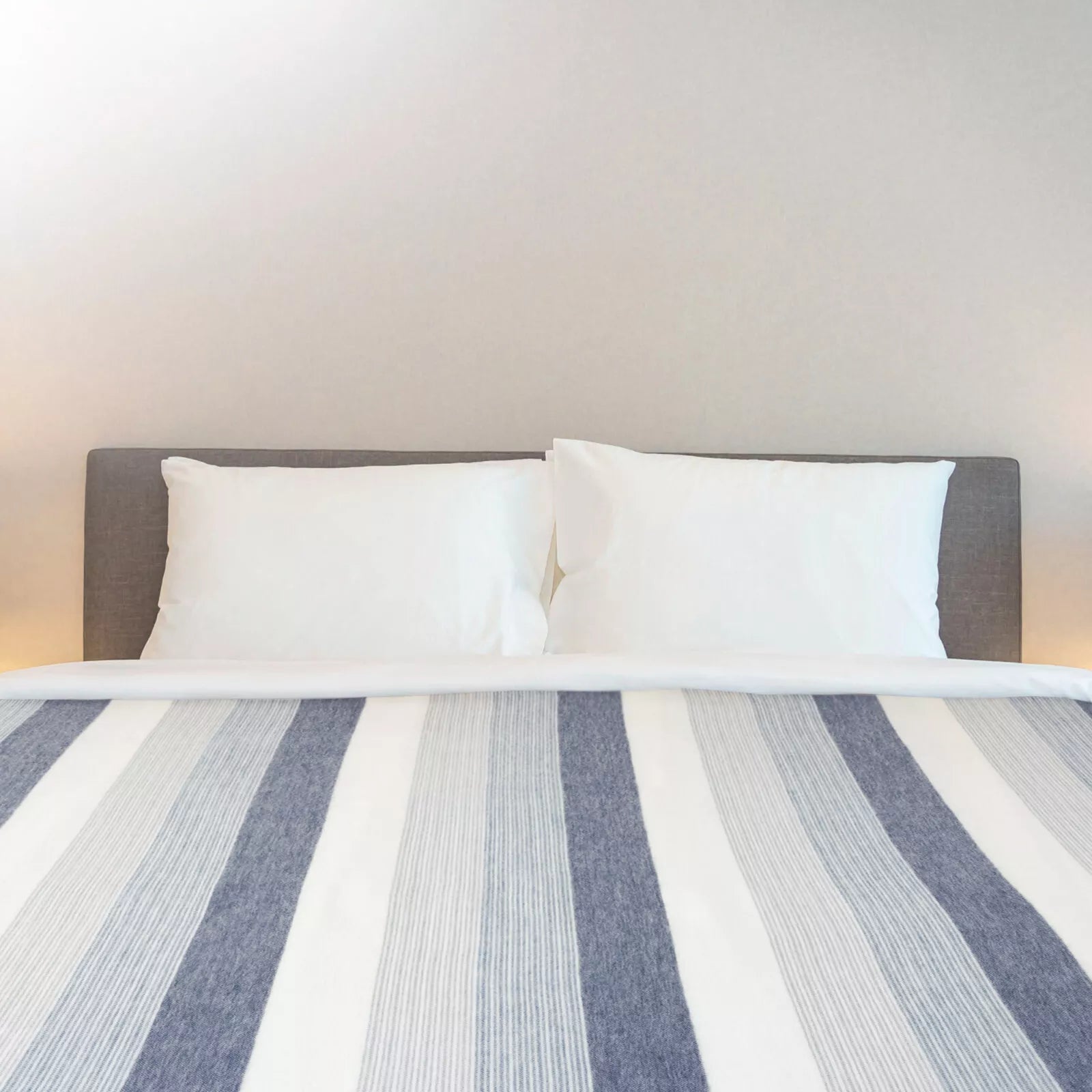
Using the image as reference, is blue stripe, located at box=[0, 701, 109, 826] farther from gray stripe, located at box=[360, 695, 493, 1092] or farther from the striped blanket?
gray stripe, located at box=[360, 695, 493, 1092]

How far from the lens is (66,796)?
1.05 metres

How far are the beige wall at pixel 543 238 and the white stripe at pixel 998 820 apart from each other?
1.09 meters

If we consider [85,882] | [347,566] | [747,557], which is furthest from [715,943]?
[347,566]

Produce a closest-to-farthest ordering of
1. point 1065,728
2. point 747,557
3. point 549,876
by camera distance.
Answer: point 549,876 → point 1065,728 → point 747,557

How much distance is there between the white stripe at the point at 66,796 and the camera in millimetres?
890

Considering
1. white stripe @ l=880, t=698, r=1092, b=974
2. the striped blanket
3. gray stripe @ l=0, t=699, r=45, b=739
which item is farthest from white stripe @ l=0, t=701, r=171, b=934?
white stripe @ l=880, t=698, r=1092, b=974

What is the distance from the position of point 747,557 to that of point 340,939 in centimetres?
117

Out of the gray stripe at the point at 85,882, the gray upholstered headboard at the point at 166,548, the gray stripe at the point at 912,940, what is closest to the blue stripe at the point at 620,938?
the gray stripe at the point at 912,940

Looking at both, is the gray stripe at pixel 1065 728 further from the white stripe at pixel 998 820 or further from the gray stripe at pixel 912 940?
the gray stripe at pixel 912 940

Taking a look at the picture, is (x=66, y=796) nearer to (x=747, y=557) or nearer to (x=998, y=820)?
(x=998, y=820)

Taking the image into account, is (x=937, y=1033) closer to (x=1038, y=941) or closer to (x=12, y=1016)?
(x=1038, y=941)

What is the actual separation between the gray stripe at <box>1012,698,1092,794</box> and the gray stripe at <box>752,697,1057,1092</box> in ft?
0.98

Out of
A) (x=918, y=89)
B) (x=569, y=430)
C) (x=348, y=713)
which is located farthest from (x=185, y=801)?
(x=918, y=89)

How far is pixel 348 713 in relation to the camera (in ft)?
4.30
